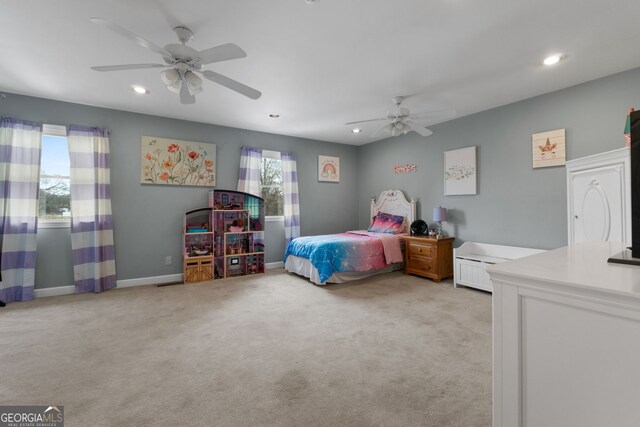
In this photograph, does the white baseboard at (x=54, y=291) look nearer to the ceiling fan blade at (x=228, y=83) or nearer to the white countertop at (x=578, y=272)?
the ceiling fan blade at (x=228, y=83)

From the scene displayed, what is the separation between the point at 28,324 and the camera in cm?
274

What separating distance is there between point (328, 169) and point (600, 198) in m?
4.33

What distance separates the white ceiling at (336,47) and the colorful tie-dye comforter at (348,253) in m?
2.05

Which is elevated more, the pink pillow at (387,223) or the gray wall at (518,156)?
the gray wall at (518,156)

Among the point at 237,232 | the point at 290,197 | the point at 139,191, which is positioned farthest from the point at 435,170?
the point at 139,191

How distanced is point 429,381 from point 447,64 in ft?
9.47

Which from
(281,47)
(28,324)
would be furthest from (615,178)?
(28,324)

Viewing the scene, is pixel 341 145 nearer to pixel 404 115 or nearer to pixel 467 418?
pixel 404 115

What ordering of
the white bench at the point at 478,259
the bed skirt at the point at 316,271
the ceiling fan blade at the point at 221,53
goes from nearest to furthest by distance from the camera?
the ceiling fan blade at the point at 221,53
the white bench at the point at 478,259
the bed skirt at the point at 316,271

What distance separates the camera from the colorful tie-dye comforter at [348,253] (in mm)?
4012

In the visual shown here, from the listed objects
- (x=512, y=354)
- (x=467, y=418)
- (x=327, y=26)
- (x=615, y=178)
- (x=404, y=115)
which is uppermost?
(x=327, y=26)

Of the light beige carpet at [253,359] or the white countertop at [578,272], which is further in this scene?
the light beige carpet at [253,359]

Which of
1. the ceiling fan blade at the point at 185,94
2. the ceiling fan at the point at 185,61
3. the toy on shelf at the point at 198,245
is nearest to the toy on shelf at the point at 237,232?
the toy on shelf at the point at 198,245

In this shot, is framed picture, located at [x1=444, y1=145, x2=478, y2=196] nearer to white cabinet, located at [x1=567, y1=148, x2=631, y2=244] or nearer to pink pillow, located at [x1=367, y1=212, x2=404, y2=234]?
pink pillow, located at [x1=367, y1=212, x2=404, y2=234]
